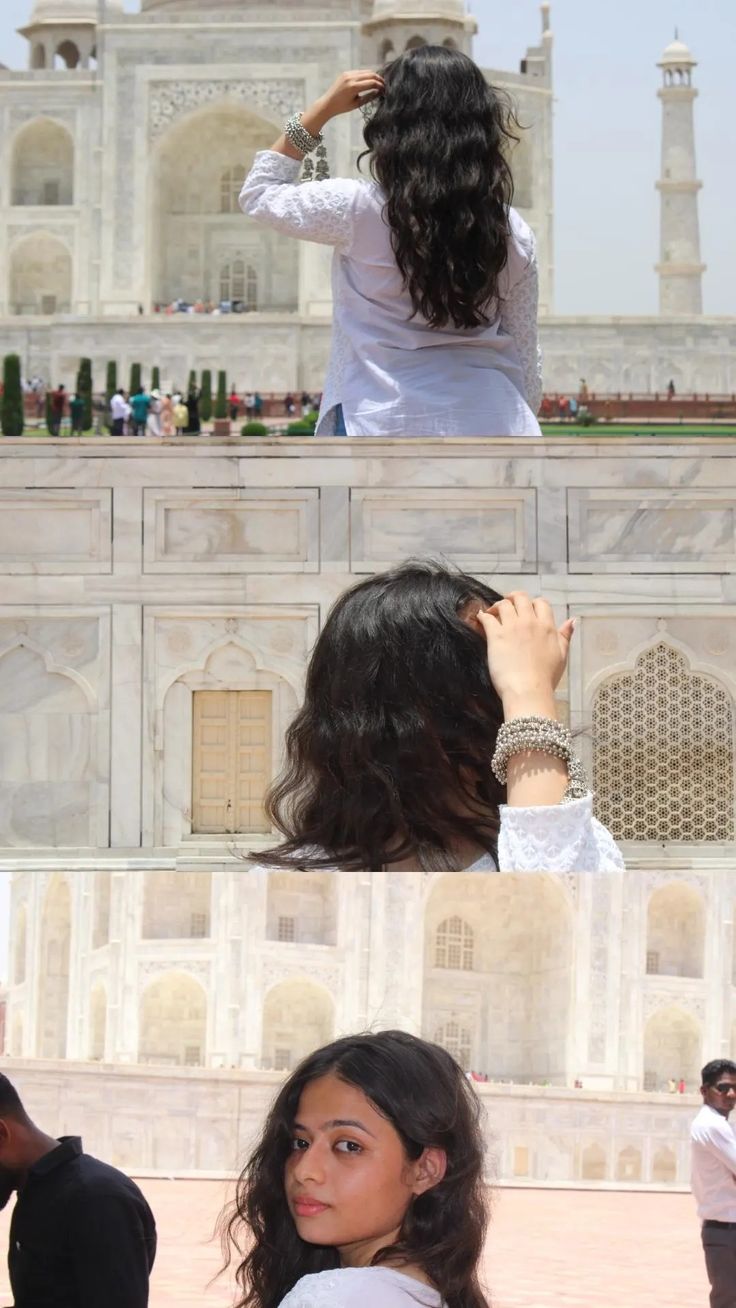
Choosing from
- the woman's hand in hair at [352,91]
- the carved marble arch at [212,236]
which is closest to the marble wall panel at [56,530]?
the woman's hand in hair at [352,91]

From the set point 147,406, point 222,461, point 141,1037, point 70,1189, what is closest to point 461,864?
point 141,1037

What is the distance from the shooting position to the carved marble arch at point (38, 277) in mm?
40188

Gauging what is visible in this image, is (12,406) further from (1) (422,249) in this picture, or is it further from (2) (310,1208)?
(2) (310,1208)

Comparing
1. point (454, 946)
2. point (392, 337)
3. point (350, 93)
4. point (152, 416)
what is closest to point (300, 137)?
point (350, 93)

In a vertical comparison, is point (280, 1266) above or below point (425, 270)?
below

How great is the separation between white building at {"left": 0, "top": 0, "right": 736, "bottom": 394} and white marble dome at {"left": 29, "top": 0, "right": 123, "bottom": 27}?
0.04 m

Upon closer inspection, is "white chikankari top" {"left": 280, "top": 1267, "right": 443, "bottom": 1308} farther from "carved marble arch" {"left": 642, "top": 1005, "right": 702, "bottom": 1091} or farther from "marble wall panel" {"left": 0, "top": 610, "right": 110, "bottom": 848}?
"marble wall panel" {"left": 0, "top": 610, "right": 110, "bottom": 848}

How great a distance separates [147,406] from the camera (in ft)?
73.8

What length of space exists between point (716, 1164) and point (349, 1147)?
39 cm

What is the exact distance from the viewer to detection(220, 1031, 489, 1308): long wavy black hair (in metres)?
1.77

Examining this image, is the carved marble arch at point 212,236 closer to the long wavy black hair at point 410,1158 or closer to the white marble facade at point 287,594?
the white marble facade at point 287,594

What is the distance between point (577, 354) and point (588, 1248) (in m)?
31.4

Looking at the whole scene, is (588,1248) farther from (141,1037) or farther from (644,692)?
(644,692)

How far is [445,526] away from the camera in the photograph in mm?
6617
